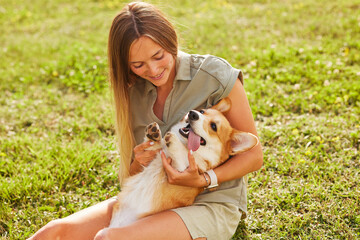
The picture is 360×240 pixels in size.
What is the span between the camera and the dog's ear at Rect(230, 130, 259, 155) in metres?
2.40

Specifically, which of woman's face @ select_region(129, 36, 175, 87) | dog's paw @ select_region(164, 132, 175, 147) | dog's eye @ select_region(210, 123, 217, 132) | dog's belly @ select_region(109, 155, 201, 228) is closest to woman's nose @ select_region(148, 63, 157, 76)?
woman's face @ select_region(129, 36, 175, 87)

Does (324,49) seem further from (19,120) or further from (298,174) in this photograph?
(19,120)

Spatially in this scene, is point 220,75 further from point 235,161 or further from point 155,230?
point 155,230

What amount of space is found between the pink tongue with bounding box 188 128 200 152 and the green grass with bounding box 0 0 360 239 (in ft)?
2.71

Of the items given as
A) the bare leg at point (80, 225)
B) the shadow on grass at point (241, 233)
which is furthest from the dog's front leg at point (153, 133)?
the shadow on grass at point (241, 233)

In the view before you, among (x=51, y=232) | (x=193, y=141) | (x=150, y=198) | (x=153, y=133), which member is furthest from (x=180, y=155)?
(x=51, y=232)

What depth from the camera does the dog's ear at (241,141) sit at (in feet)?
7.86

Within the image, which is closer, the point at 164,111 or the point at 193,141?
the point at 193,141

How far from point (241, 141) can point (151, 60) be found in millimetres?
866

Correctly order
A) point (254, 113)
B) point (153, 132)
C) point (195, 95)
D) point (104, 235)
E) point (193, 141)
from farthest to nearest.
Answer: point (254, 113) → point (195, 95) → point (193, 141) → point (153, 132) → point (104, 235)

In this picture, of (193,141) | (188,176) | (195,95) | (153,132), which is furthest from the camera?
(195,95)

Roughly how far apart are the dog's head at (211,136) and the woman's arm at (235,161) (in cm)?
6

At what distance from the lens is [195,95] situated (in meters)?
2.70

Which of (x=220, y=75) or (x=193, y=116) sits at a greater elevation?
(x=220, y=75)
